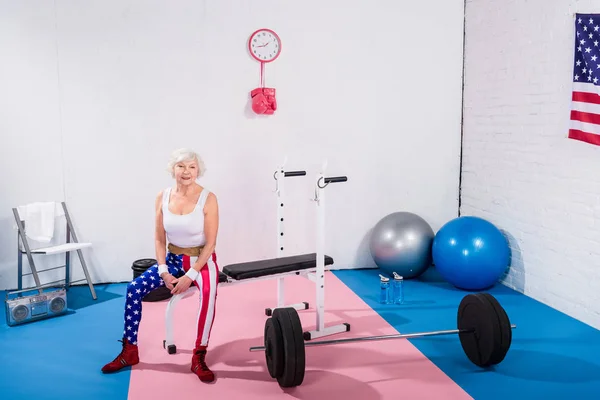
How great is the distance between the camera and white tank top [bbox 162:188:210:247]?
2773mm

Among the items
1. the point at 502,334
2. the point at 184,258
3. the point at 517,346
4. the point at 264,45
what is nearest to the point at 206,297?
the point at 184,258

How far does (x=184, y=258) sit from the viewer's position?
284cm

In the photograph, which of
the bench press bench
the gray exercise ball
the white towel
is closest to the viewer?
the bench press bench

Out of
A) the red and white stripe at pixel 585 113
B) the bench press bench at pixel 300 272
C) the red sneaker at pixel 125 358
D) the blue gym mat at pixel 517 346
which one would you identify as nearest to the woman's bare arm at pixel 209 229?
the bench press bench at pixel 300 272

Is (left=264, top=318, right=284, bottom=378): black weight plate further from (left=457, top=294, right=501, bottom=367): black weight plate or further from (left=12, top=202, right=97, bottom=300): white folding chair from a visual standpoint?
(left=12, top=202, right=97, bottom=300): white folding chair

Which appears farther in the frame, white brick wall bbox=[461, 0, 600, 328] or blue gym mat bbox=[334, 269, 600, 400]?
white brick wall bbox=[461, 0, 600, 328]

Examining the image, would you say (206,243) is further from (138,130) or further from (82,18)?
(82,18)

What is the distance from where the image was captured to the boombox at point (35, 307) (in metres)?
3.35

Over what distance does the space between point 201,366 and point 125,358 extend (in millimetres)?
379

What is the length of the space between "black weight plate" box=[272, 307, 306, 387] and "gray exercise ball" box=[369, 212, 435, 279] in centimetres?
182

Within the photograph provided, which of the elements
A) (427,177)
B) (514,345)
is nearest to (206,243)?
(514,345)

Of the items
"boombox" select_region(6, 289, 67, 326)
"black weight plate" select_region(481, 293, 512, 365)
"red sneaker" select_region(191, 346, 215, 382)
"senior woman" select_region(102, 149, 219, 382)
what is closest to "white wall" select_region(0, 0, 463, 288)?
"boombox" select_region(6, 289, 67, 326)

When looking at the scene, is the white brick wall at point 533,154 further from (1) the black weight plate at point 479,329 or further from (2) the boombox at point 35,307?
(2) the boombox at point 35,307

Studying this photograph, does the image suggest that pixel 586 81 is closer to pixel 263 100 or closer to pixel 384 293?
pixel 384 293
